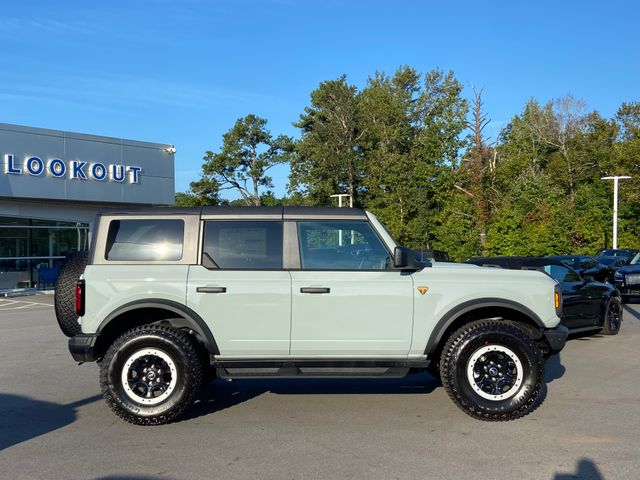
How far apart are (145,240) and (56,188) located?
1905 centimetres

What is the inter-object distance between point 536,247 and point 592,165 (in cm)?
2464

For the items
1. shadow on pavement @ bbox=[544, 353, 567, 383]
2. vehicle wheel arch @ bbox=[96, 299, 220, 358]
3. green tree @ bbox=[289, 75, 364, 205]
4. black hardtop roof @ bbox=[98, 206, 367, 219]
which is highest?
green tree @ bbox=[289, 75, 364, 205]

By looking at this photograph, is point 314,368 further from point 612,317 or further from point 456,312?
point 612,317

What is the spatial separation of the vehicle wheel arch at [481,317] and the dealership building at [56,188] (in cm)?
2011

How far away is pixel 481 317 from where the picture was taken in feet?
20.9

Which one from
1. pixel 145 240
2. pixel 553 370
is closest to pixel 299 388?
pixel 145 240

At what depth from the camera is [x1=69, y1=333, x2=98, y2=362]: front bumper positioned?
588 cm

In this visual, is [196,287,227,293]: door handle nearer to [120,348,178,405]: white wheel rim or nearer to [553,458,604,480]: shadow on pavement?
[120,348,178,405]: white wheel rim

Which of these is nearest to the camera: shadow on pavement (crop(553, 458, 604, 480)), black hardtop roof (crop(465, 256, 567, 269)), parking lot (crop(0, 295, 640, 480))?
shadow on pavement (crop(553, 458, 604, 480))

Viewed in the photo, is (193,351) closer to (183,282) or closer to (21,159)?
(183,282)

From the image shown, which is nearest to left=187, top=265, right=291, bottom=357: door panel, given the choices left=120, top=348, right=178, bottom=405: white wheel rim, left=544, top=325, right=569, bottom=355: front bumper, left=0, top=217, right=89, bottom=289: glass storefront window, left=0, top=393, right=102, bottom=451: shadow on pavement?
left=120, top=348, right=178, bottom=405: white wheel rim

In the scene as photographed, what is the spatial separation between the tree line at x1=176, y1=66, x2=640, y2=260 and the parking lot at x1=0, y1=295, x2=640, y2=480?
26.4 meters

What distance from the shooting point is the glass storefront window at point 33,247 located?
76.1 feet

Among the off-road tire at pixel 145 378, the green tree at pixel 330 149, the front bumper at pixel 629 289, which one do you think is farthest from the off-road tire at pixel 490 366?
the green tree at pixel 330 149
